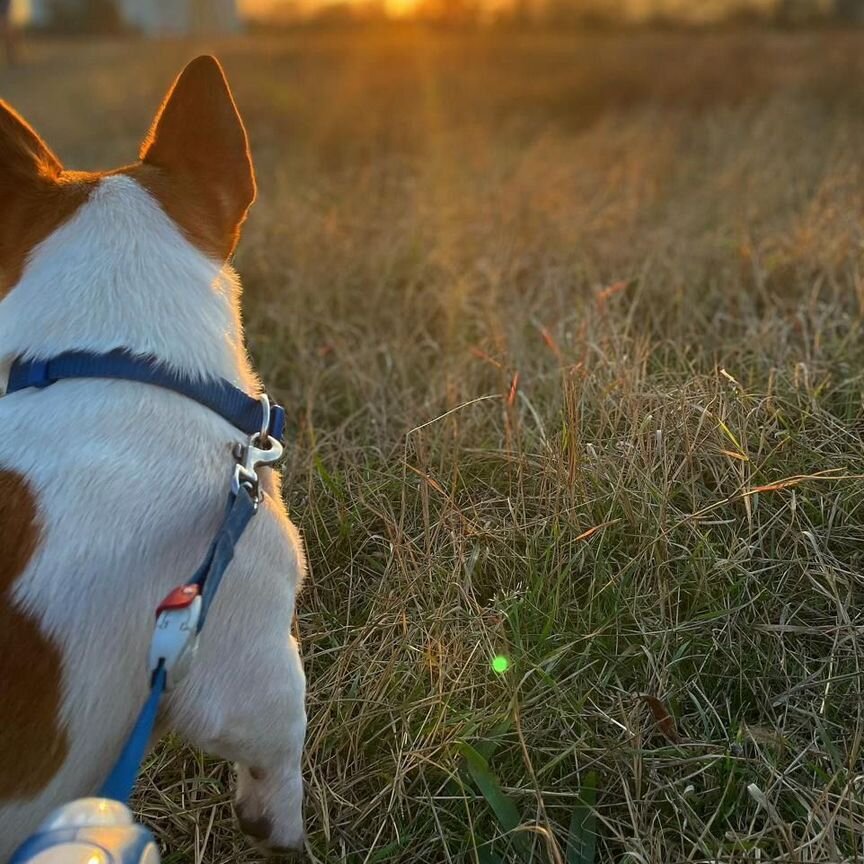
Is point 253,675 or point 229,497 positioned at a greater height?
point 229,497

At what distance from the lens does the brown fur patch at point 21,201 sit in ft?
4.98

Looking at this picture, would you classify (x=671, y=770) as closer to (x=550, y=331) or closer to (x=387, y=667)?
(x=387, y=667)

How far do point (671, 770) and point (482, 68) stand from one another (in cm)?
1194

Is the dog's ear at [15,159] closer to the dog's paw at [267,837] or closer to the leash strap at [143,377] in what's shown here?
the leash strap at [143,377]

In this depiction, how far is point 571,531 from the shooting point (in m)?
2.07

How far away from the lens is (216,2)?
26172 millimetres

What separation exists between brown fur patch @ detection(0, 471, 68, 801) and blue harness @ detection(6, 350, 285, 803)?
91 millimetres

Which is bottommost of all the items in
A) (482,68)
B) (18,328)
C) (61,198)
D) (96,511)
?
(482,68)

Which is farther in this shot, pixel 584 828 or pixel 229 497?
pixel 584 828

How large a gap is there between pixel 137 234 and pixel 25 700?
2.61ft

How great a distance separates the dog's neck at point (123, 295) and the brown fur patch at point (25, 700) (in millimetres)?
391

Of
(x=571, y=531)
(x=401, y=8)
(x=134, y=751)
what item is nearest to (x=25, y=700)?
(x=134, y=751)

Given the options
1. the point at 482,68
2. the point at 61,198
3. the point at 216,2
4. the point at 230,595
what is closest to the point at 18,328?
the point at 61,198

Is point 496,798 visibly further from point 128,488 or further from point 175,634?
point 128,488
